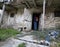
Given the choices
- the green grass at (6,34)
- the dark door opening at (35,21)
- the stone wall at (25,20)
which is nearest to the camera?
the green grass at (6,34)

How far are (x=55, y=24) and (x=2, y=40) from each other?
6016 millimetres

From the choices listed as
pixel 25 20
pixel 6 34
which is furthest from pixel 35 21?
pixel 6 34

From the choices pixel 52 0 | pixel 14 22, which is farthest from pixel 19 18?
pixel 52 0

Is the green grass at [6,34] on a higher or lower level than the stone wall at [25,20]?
lower

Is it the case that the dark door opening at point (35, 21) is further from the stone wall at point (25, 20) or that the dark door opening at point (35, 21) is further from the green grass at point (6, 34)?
the green grass at point (6, 34)

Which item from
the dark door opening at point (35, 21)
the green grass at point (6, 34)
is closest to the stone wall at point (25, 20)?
the dark door opening at point (35, 21)

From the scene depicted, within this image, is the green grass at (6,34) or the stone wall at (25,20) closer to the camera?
the green grass at (6,34)

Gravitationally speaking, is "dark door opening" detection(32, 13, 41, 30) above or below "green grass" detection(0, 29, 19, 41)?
above

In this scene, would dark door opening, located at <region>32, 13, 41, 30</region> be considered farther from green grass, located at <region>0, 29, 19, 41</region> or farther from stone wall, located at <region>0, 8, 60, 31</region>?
green grass, located at <region>0, 29, 19, 41</region>

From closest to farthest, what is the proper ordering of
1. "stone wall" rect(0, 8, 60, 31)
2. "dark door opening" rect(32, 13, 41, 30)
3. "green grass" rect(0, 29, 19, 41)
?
"green grass" rect(0, 29, 19, 41)
"stone wall" rect(0, 8, 60, 31)
"dark door opening" rect(32, 13, 41, 30)

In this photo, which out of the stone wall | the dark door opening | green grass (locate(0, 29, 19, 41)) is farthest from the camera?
the dark door opening

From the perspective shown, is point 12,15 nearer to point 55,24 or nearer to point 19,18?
point 19,18

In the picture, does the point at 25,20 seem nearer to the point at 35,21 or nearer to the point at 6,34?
the point at 35,21

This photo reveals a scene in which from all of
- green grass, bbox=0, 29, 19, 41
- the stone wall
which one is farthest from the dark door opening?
green grass, bbox=0, 29, 19, 41
